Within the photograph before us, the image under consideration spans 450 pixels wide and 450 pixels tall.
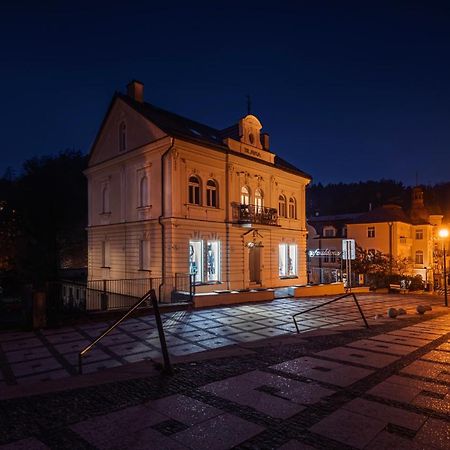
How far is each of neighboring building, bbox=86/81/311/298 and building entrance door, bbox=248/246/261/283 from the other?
0.23 feet

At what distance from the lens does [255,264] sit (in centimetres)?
A: 2683

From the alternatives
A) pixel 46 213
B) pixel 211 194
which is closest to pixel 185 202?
pixel 211 194

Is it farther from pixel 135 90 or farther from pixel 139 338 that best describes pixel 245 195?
pixel 139 338

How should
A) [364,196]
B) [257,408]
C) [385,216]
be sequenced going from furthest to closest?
[364,196] → [385,216] → [257,408]

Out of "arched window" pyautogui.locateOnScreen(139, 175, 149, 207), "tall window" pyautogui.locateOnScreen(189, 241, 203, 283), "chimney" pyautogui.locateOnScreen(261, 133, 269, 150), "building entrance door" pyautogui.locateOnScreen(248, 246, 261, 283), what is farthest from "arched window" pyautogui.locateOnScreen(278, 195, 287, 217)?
"arched window" pyautogui.locateOnScreen(139, 175, 149, 207)

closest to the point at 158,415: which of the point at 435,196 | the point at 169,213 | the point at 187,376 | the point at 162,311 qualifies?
the point at 187,376

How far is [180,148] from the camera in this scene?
70.5 feet

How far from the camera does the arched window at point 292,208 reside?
102ft

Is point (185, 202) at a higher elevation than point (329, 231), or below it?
higher

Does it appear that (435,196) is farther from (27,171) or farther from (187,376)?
(187,376)

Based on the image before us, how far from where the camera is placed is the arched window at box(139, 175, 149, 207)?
23.4 meters

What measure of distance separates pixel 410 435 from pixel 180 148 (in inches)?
746

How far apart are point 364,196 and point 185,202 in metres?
62.6

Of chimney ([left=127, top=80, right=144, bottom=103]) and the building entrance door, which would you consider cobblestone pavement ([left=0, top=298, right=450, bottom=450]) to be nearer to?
the building entrance door
